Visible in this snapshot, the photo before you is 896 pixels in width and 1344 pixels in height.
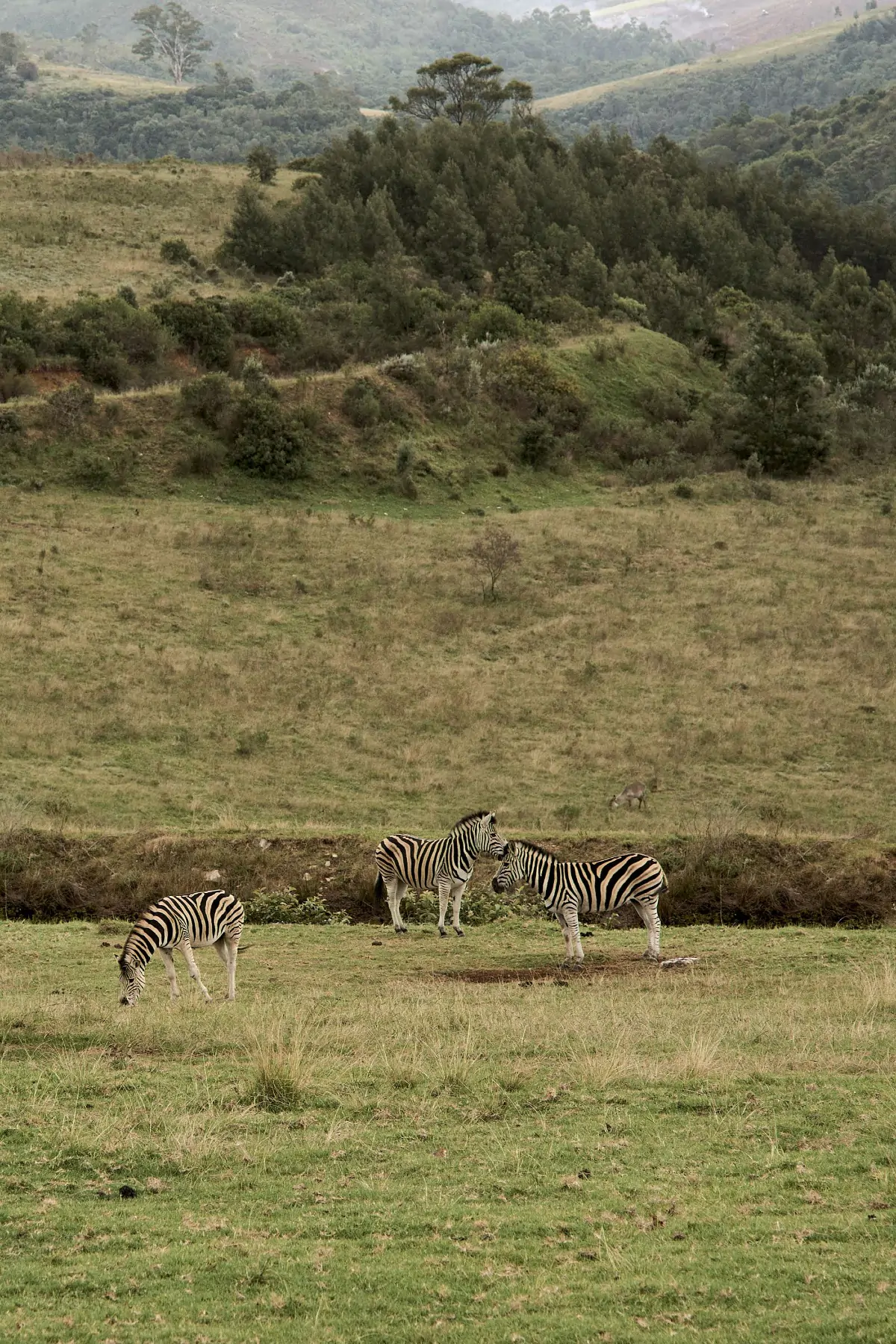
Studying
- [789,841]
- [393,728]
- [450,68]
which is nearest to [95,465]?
[393,728]

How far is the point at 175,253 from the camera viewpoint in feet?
243

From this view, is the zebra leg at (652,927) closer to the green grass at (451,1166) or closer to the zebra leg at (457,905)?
the green grass at (451,1166)

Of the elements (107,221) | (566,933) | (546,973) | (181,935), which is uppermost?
(107,221)

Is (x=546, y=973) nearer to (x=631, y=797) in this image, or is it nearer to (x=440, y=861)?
(x=440, y=861)

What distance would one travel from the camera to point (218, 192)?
283 ft

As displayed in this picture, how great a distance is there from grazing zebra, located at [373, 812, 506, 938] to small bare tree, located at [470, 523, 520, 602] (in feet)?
74.8

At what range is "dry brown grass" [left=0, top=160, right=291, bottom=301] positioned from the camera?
6956 cm

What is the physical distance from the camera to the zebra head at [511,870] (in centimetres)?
1784

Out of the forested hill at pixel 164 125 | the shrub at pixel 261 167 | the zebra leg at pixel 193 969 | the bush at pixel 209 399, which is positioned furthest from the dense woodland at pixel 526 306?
the forested hill at pixel 164 125

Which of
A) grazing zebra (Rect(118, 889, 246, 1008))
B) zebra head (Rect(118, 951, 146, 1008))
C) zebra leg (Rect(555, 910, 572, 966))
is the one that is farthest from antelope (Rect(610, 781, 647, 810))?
zebra head (Rect(118, 951, 146, 1008))

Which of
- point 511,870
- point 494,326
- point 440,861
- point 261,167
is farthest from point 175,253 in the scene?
point 511,870

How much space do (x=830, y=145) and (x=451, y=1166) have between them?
552 ft

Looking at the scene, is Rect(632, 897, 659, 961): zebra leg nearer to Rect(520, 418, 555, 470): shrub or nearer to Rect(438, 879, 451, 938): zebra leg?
Rect(438, 879, 451, 938): zebra leg

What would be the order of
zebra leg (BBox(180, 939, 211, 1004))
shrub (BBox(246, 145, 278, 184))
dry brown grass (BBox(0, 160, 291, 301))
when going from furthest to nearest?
shrub (BBox(246, 145, 278, 184)) < dry brown grass (BBox(0, 160, 291, 301)) < zebra leg (BBox(180, 939, 211, 1004))
